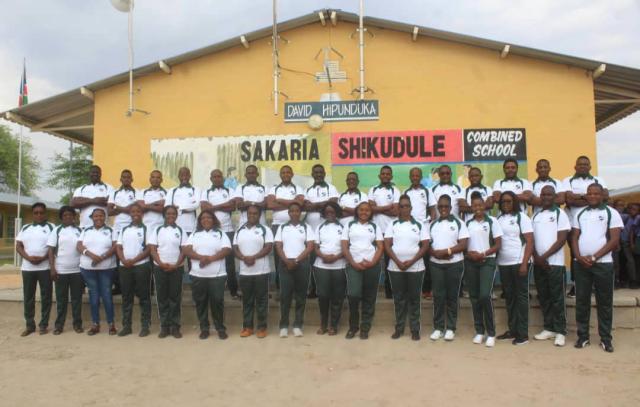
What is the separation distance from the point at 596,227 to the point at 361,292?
3.00 meters

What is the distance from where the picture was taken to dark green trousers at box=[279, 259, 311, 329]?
6715 millimetres

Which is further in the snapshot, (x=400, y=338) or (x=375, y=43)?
(x=375, y=43)

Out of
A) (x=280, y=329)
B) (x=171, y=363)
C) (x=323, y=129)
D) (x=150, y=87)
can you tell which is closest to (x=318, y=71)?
(x=323, y=129)

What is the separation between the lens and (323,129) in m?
8.92

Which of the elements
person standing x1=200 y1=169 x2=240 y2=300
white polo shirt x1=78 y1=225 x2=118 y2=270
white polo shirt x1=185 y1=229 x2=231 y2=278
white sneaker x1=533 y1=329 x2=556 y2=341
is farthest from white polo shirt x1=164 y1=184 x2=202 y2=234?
white sneaker x1=533 y1=329 x2=556 y2=341

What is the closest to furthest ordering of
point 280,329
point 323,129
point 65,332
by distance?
1. point 280,329
2. point 65,332
3. point 323,129

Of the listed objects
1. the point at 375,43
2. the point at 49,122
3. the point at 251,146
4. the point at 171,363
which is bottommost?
the point at 171,363

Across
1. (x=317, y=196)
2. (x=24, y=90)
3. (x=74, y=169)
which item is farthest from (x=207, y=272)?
(x=74, y=169)

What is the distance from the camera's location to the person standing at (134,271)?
6898mm

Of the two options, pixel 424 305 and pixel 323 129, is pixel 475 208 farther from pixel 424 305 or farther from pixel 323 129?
pixel 323 129

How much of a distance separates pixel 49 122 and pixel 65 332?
16.5 ft

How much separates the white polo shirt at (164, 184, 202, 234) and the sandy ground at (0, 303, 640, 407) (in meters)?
1.71

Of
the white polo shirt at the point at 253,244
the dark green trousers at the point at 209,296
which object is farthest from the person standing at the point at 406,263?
the dark green trousers at the point at 209,296

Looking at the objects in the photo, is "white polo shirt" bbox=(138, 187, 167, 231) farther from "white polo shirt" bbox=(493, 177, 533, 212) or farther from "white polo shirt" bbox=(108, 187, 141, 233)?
"white polo shirt" bbox=(493, 177, 533, 212)
